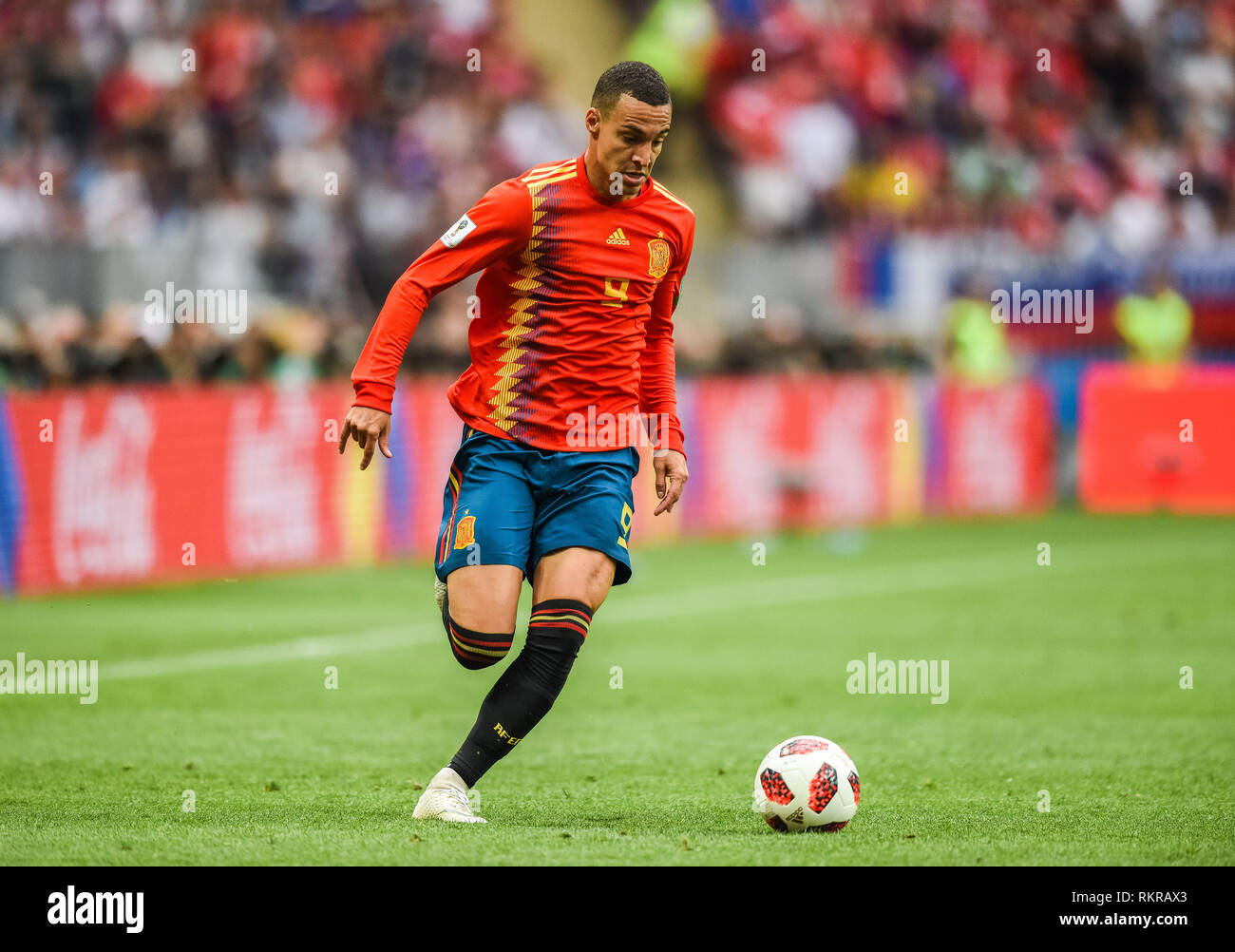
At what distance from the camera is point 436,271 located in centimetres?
621

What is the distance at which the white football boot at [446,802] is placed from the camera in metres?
6.17

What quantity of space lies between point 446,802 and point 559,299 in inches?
66.3

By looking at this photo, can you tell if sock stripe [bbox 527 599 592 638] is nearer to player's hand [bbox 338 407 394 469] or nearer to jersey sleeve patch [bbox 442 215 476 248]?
player's hand [bbox 338 407 394 469]

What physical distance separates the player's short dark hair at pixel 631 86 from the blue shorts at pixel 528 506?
45.4 inches

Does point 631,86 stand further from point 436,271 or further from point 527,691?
point 527,691

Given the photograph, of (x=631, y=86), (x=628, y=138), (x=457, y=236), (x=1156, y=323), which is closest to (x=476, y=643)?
(x=457, y=236)

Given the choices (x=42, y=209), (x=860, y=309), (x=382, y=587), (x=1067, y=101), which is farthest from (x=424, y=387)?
(x=1067, y=101)

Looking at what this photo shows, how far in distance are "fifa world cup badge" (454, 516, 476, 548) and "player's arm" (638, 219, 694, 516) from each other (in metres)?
0.78

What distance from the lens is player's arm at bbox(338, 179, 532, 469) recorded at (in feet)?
19.9

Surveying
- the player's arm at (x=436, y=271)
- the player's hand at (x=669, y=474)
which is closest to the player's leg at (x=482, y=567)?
the player's arm at (x=436, y=271)

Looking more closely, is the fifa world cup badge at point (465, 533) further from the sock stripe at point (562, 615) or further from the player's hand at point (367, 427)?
the player's hand at point (367, 427)

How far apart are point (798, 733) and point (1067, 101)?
21660 millimetres
